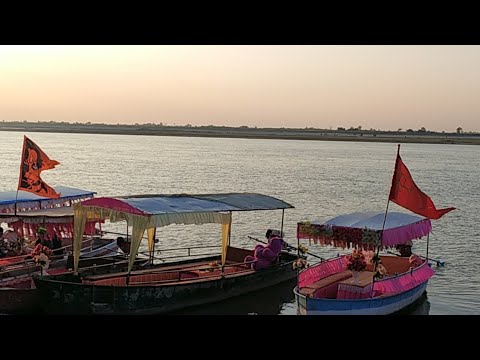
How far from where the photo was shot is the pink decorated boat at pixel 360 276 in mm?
12008

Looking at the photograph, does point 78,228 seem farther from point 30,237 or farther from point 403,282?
point 403,282

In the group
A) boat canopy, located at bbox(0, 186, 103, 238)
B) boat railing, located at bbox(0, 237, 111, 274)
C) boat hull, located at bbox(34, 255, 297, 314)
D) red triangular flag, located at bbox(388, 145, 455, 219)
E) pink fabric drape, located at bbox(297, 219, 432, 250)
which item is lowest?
boat hull, located at bbox(34, 255, 297, 314)

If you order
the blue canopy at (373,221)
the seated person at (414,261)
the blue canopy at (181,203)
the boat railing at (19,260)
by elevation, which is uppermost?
the blue canopy at (181,203)

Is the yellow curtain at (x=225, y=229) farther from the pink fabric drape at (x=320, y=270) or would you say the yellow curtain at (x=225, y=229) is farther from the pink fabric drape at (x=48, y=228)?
the pink fabric drape at (x=48, y=228)

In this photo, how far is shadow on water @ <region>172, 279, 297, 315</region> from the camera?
13.5 m

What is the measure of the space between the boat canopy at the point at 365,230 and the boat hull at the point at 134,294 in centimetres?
199

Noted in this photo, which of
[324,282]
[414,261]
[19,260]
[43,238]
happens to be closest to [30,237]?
[43,238]

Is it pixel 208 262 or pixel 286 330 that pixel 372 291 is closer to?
pixel 208 262

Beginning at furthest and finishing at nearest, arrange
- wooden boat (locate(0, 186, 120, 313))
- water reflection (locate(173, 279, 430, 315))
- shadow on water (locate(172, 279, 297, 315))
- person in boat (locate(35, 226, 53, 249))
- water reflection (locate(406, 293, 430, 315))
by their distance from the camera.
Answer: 1. water reflection (locate(406, 293, 430, 315))
2. person in boat (locate(35, 226, 53, 249))
3. water reflection (locate(173, 279, 430, 315))
4. shadow on water (locate(172, 279, 297, 315))
5. wooden boat (locate(0, 186, 120, 313))

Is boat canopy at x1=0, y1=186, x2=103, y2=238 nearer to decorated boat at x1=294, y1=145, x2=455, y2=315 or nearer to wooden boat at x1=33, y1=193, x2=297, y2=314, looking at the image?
wooden boat at x1=33, y1=193, x2=297, y2=314

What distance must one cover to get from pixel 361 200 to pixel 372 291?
25.4 meters

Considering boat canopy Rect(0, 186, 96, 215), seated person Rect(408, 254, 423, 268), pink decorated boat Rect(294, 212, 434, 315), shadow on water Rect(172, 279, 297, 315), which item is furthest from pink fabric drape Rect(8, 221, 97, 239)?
seated person Rect(408, 254, 423, 268)

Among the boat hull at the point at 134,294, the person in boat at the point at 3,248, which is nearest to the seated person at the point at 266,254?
the boat hull at the point at 134,294
